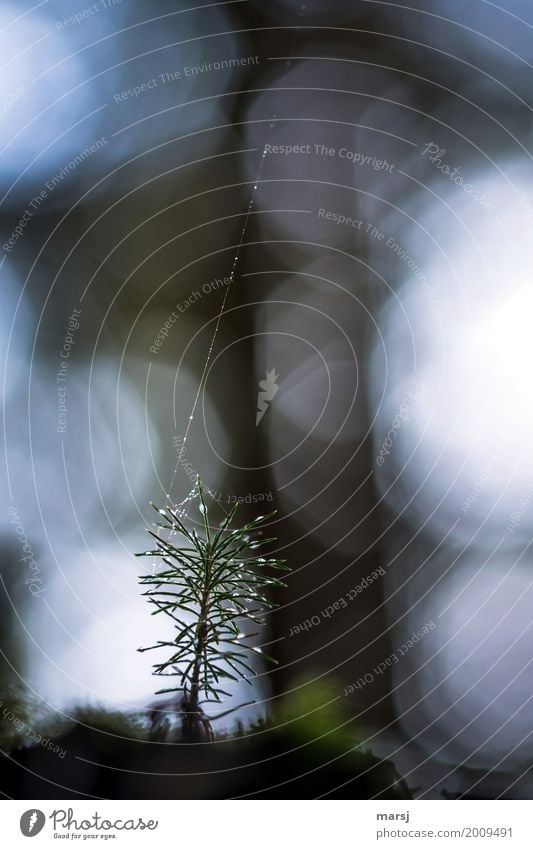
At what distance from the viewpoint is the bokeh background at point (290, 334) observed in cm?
55

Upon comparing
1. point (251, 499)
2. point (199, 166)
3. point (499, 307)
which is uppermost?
point (199, 166)

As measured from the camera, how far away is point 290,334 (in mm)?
613

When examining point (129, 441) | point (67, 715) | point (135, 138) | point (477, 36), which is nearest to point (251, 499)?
point (129, 441)

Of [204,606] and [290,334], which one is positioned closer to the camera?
[204,606]

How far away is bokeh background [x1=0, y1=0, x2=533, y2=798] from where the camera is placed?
0.55 m

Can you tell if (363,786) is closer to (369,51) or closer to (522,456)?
(522,456)

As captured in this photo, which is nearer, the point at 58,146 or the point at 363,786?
the point at 363,786

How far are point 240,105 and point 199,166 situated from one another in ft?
Answer: 0.25

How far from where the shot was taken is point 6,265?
604mm
